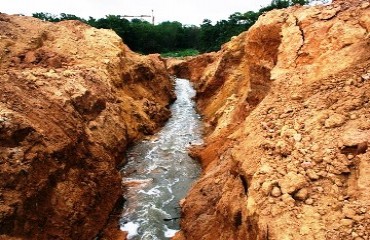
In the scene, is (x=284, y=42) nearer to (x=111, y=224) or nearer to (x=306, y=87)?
(x=306, y=87)

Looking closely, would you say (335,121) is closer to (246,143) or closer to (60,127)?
(246,143)

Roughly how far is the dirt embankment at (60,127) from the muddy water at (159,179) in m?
0.53

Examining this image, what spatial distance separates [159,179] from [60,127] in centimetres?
327

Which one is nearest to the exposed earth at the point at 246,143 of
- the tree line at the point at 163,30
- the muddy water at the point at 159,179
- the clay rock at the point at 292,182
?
the clay rock at the point at 292,182

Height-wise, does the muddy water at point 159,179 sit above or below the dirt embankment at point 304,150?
below

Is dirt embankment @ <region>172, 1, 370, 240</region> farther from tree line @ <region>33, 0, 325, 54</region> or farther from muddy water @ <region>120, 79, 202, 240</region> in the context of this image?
tree line @ <region>33, 0, 325, 54</region>

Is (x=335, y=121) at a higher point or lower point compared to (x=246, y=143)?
higher

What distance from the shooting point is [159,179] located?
9.58 metres

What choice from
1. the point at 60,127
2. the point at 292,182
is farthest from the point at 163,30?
the point at 292,182

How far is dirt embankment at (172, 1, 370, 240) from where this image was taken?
367 cm

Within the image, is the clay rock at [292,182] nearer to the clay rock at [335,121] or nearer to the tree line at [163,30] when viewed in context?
the clay rock at [335,121]

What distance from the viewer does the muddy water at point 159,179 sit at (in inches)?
290

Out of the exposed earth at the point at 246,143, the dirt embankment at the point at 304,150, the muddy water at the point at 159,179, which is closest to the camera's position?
the dirt embankment at the point at 304,150

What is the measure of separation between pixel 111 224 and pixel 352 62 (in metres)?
5.52
